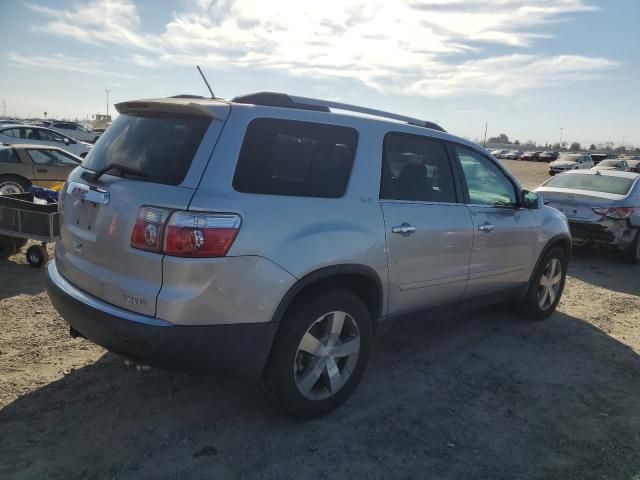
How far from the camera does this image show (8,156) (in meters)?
10.5

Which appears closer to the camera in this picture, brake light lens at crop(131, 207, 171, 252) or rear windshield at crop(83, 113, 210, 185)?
brake light lens at crop(131, 207, 171, 252)

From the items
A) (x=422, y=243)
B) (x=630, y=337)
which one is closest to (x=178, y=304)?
(x=422, y=243)

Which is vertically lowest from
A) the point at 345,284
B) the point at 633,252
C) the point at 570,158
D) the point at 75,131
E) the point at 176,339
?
the point at 633,252

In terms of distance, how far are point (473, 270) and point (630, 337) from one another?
2151mm

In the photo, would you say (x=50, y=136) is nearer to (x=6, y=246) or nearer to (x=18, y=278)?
(x=6, y=246)

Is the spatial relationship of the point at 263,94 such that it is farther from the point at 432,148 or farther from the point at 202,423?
the point at 202,423

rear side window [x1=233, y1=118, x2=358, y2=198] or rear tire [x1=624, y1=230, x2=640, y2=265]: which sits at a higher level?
rear side window [x1=233, y1=118, x2=358, y2=198]

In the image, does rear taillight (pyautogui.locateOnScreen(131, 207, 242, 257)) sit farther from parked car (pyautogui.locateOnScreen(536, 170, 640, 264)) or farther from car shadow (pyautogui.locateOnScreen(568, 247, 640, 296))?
parked car (pyautogui.locateOnScreen(536, 170, 640, 264))

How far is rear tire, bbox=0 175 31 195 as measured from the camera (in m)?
10.1

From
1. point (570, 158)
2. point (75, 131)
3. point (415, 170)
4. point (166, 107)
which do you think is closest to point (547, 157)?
point (570, 158)

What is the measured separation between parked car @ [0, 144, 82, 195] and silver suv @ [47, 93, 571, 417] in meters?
8.48

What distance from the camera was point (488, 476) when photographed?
9.29ft

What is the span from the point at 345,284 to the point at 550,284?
315 cm

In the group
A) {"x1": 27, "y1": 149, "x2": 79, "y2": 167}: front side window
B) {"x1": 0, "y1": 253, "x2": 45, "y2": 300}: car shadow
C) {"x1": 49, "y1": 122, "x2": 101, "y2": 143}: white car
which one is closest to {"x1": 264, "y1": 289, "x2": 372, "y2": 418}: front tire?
{"x1": 0, "y1": 253, "x2": 45, "y2": 300}: car shadow
